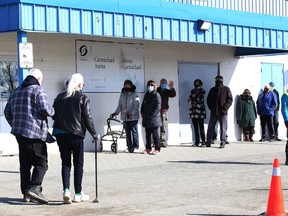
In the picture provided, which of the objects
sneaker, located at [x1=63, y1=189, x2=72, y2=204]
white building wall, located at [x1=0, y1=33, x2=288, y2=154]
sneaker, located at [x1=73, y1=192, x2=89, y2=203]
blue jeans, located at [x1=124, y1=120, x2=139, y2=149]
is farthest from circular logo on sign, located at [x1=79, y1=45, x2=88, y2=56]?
sneaker, located at [x1=63, y1=189, x2=72, y2=204]

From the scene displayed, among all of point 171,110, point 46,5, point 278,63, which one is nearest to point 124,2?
point 46,5

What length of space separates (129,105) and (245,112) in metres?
5.30

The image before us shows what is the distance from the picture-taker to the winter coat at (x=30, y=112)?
9492 millimetres

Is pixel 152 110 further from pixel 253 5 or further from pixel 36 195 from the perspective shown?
pixel 36 195

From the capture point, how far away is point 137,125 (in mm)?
18406

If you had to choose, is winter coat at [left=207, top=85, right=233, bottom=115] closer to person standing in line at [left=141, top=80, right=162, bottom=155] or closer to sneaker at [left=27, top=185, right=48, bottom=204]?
person standing in line at [left=141, top=80, right=162, bottom=155]

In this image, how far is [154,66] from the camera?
19.6 m

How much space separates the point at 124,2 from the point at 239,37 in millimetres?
4367

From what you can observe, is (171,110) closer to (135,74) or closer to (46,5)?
(135,74)

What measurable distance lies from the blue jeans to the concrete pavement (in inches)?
21.9

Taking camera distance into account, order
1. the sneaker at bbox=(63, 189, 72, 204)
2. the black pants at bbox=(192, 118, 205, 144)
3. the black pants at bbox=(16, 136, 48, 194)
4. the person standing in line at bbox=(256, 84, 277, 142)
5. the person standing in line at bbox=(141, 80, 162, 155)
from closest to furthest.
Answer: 1. the sneaker at bbox=(63, 189, 72, 204)
2. the black pants at bbox=(16, 136, 48, 194)
3. the person standing in line at bbox=(141, 80, 162, 155)
4. the black pants at bbox=(192, 118, 205, 144)
5. the person standing in line at bbox=(256, 84, 277, 142)

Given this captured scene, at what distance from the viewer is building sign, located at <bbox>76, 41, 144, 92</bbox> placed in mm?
17859

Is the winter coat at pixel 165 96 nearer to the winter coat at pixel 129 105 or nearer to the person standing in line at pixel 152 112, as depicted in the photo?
the winter coat at pixel 129 105

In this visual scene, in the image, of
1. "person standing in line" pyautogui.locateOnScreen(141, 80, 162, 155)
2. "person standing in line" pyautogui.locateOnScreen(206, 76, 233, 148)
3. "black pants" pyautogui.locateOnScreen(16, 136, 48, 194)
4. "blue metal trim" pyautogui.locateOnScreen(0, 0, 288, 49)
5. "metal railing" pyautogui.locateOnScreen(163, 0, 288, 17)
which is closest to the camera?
"black pants" pyautogui.locateOnScreen(16, 136, 48, 194)
